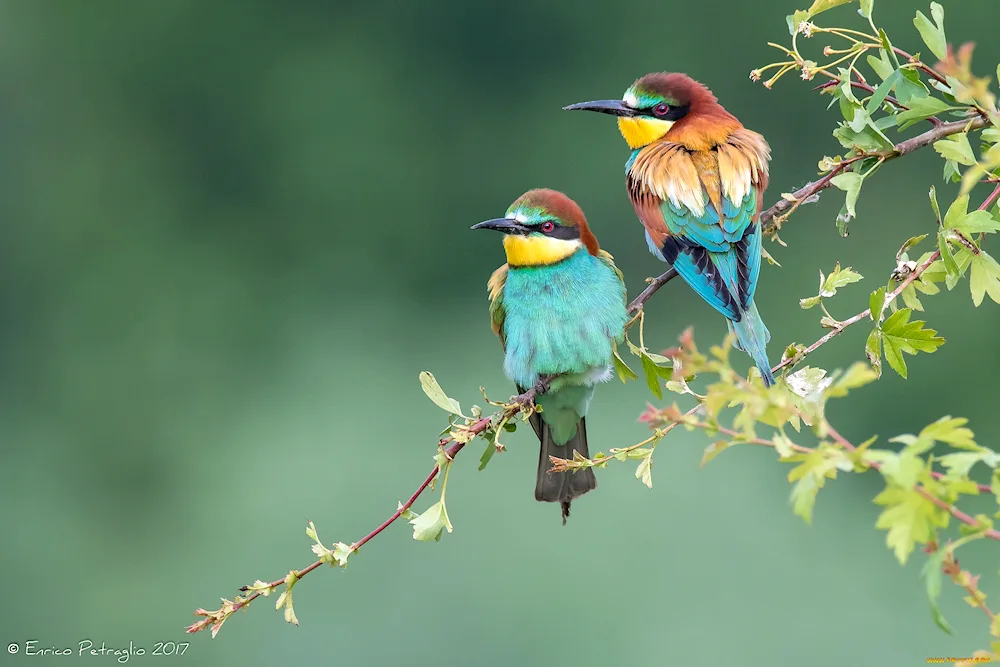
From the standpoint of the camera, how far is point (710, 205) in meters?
1.76

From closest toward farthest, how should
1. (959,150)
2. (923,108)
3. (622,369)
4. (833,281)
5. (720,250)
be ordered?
(959,150) < (923,108) < (833,281) < (622,369) < (720,250)

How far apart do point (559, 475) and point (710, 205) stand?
1.67ft

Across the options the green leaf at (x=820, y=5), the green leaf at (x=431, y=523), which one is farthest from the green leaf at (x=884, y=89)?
the green leaf at (x=431, y=523)

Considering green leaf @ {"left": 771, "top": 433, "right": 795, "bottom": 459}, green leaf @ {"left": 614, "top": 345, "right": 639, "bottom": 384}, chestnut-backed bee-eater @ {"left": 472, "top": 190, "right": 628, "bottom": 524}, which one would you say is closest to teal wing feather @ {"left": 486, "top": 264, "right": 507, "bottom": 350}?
chestnut-backed bee-eater @ {"left": 472, "top": 190, "right": 628, "bottom": 524}

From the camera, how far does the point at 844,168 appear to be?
1.40m

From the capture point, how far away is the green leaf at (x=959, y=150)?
1.16 meters

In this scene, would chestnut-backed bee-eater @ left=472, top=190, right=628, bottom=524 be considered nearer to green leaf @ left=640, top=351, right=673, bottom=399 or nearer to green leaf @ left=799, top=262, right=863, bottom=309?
green leaf @ left=640, top=351, right=673, bottom=399

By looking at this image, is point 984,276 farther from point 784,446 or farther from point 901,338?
point 784,446

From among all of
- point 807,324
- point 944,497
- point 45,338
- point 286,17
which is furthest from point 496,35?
point 944,497

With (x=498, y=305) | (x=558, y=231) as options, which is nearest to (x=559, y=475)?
(x=498, y=305)

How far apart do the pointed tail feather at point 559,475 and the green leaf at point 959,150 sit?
92cm

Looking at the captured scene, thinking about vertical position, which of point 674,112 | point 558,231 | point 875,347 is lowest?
point 875,347

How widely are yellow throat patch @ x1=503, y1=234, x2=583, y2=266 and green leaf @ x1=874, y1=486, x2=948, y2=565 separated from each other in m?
1.09

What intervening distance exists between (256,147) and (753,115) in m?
3.64
